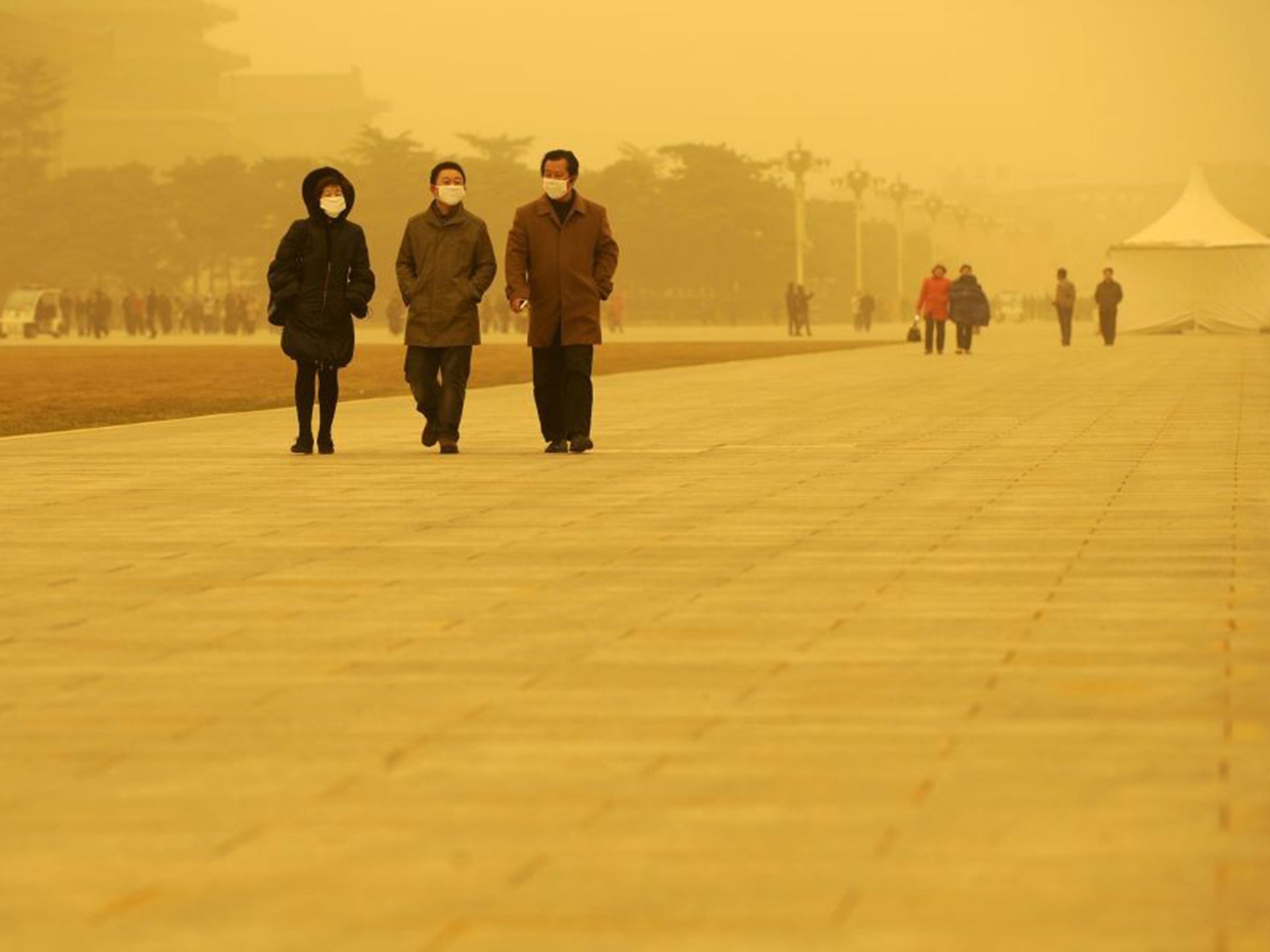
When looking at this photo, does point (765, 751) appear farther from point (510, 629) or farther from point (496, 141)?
point (496, 141)

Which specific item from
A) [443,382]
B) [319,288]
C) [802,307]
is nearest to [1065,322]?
[802,307]

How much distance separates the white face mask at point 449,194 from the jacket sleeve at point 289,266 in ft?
2.67

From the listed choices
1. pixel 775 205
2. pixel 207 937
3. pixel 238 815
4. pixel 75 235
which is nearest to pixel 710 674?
pixel 238 815

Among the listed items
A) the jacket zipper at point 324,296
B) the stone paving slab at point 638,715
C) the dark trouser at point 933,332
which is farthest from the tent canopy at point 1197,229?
the stone paving slab at point 638,715

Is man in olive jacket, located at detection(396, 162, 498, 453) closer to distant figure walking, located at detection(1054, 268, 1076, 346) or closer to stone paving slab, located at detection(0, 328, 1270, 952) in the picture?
stone paving slab, located at detection(0, 328, 1270, 952)

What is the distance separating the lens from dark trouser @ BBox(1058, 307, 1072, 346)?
173 ft

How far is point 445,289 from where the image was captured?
16.8 m

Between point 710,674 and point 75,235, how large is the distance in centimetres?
10036

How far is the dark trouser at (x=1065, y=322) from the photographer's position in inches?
2080

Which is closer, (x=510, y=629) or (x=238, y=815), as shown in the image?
(x=238, y=815)

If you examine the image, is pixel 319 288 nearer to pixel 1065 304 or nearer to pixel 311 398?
pixel 311 398

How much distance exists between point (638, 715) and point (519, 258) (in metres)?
10.6

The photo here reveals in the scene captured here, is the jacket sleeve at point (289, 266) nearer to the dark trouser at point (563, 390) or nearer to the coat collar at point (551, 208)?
the coat collar at point (551, 208)

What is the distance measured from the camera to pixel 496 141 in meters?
126
